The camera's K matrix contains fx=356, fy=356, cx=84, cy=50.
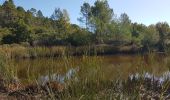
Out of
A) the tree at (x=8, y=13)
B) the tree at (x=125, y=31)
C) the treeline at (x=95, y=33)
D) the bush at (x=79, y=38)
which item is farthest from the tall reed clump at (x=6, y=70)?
the tree at (x=8, y=13)

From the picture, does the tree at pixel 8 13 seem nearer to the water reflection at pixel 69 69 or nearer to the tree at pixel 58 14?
the tree at pixel 58 14

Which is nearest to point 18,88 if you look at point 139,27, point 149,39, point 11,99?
point 11,99

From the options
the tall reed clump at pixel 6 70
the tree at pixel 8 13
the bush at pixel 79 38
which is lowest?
the tall reed clump at pixel 6 70

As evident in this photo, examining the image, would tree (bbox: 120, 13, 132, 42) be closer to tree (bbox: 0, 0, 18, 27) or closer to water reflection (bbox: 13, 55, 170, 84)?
tree (bbox: 0, 0, 18, 27)

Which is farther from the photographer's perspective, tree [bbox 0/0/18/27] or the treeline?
tree [bbox 0/0/18/27]

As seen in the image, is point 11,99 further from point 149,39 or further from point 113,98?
point 149,39

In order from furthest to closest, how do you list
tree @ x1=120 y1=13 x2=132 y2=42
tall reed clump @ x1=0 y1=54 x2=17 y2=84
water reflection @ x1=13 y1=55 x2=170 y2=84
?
tree @ x1=120 y1=13 x2=132 y2=42
tall reed clump @ x1=0 y1=54 x2=17 y2=84
water reflection @ x1=13 y1=55 x2=170 y2=84

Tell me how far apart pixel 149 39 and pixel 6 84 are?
28247 mm

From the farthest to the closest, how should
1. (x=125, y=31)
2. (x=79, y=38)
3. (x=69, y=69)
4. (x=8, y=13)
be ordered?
(x=8, y=13), (x=125, y=31), (x=79, y=38), (x=69, y=69)

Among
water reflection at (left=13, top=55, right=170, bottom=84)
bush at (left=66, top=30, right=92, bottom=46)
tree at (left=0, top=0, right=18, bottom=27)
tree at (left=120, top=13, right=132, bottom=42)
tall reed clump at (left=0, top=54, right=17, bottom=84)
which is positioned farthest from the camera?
tree at (left=0, top=0, right=18, bottom=27)

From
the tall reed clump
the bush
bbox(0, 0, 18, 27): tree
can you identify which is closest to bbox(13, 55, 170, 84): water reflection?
the tall reed clump

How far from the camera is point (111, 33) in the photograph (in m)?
43.0

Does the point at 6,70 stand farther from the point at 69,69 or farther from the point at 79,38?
the point at 79,38

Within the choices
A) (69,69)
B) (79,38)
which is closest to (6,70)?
(69,69)
